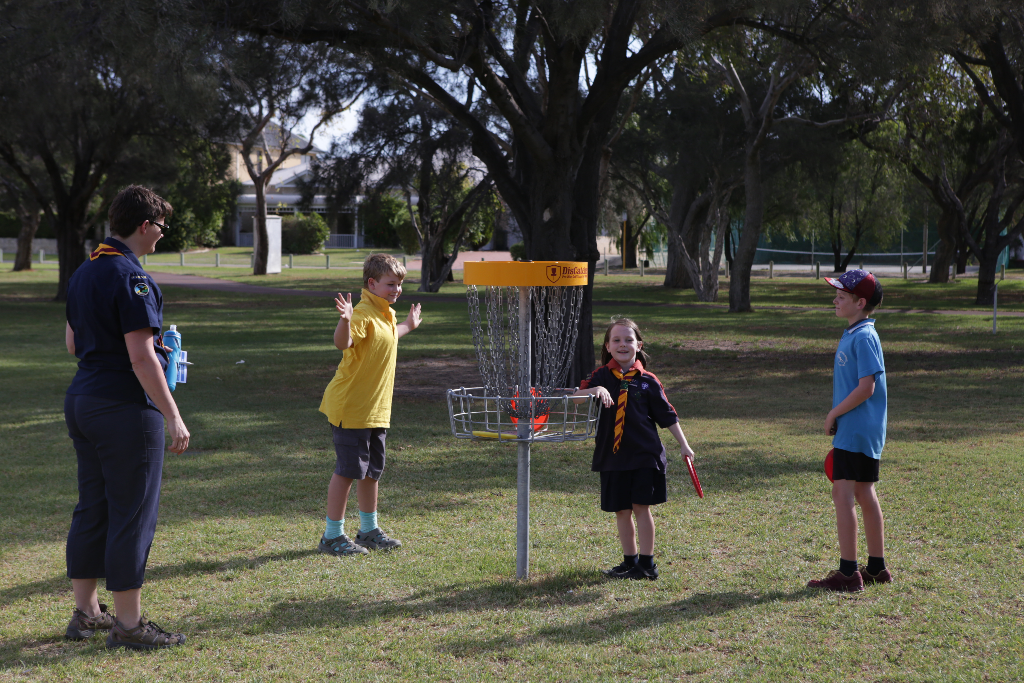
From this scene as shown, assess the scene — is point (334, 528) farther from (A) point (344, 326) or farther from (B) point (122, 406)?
(B) point (122, 406)

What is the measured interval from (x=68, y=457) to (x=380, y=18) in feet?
16.1

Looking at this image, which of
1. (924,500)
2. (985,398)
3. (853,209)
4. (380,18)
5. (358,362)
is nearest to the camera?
(358,362)

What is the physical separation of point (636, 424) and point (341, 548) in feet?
5.88

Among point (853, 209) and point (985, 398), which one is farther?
point (853, 209)

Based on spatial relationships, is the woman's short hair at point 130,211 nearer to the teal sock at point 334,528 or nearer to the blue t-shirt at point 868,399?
the teal sock at point 334,528

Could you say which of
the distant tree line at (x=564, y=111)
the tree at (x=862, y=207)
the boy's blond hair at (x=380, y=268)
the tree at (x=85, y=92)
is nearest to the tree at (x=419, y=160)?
the distant tree line at (x=564, y=111)

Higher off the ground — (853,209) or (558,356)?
(853,209)

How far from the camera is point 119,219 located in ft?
12.1

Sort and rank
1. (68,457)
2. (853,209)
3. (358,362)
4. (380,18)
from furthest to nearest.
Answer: (853,209) < (380,18) < (68,457) < (358,362)

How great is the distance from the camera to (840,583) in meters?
4.47

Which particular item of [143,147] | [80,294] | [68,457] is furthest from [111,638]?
[143,147]

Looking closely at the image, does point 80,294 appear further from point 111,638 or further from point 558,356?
point 558,356

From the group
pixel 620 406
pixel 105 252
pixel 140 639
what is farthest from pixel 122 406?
pixel 620 406

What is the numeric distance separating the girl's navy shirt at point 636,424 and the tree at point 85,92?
607 centimetres
